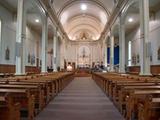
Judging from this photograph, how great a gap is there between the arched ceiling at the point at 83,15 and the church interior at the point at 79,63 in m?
0.11

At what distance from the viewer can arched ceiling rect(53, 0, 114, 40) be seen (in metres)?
22.8

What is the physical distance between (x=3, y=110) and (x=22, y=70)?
792cm

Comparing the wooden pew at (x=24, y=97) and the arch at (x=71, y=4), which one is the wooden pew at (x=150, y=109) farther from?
the arch at (x=71, y=4)

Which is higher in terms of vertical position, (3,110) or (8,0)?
(8,0)

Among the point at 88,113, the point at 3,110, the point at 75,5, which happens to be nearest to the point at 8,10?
the point at 75,5

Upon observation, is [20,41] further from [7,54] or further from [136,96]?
[136,96]

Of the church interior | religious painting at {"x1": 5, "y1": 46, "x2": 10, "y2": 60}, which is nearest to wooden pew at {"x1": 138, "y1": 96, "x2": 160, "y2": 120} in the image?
the church interior

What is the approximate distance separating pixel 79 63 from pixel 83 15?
10403mm

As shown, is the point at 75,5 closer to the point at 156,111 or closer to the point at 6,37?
the point at 6,37

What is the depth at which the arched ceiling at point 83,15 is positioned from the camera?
900 inches

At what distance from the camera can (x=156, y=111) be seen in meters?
3.22

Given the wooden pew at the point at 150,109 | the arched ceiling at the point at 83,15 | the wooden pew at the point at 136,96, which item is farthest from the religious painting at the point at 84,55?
the wooden pew at the point at 150,109

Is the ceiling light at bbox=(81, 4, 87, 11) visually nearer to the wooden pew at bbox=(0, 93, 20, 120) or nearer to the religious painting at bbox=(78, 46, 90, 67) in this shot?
the religious painting at bbox=(78, 46, 90, 67)

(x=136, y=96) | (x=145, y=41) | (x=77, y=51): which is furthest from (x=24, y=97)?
(x=77, y=51)
